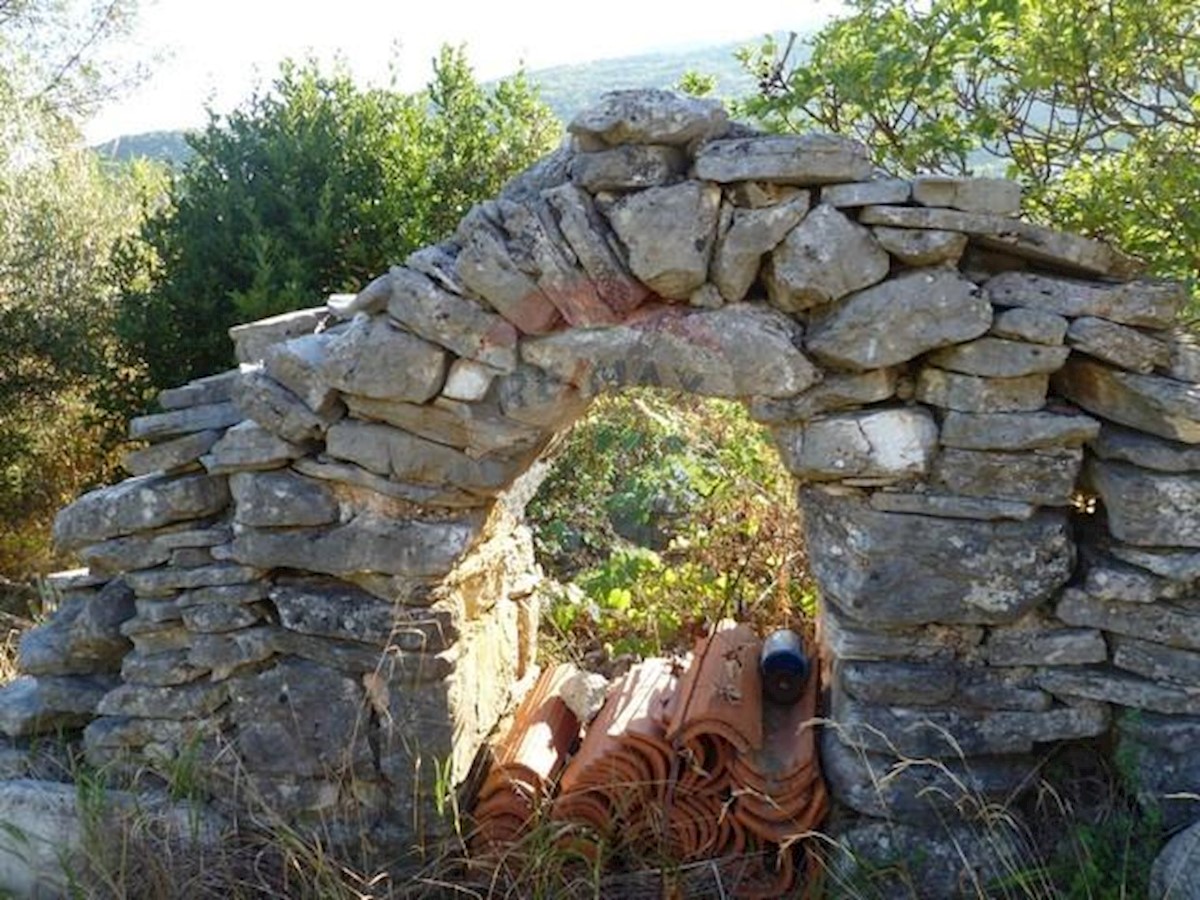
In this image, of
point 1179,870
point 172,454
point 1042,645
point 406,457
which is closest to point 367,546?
point 406,457

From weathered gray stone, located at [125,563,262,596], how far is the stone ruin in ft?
0.04

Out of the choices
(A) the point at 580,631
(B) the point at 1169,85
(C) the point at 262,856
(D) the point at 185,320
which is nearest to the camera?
(C) the point at 262,856

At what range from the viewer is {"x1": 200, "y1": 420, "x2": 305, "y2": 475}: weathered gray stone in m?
3.86

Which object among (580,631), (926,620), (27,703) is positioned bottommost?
(580,631)

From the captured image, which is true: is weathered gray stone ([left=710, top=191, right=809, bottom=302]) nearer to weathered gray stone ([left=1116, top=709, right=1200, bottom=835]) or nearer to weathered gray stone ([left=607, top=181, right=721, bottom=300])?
weathered gray stone ([left=607, top=181, right=721, bottom=300])

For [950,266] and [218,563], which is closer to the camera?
[950,266]

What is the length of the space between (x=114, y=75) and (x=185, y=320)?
6.56m

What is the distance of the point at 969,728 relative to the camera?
3555 mm

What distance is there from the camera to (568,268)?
3455mm

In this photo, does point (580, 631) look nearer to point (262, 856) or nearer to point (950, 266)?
point (262, 856)

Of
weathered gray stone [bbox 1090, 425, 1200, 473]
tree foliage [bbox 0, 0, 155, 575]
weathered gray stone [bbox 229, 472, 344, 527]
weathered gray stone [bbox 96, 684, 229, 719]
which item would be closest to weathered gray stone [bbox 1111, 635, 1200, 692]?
weathered gray stone [bbox 1090, 425, 1200, 473]

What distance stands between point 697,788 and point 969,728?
2.98 feet

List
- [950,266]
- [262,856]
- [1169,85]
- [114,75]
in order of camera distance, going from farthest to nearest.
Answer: [114,75]
[1169,85]
[262,856]
[950,266]

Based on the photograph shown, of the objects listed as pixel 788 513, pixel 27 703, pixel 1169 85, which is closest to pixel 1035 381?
pixel 1169 85
